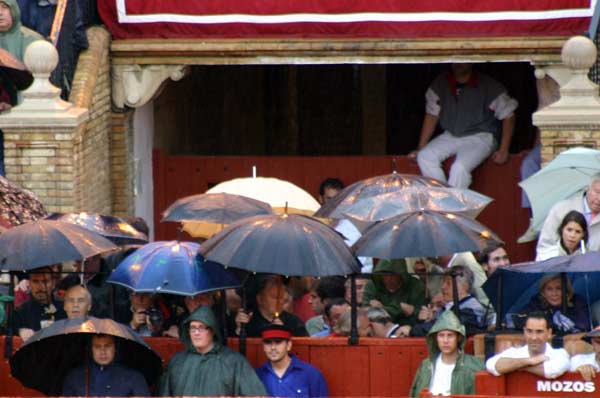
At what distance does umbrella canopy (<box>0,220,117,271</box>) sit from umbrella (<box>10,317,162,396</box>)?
0.62 meters

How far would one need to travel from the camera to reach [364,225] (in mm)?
18453

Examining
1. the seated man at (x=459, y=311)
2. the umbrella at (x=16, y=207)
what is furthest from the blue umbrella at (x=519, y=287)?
the umbrella at (x=16, y=207)

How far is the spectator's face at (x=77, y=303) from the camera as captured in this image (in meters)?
17.1

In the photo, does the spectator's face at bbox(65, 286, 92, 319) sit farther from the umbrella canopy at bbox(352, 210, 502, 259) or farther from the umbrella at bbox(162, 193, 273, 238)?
the umbrella canopy at bbox(352, 210, 502, 259)

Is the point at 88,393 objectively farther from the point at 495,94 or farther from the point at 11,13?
the point at 495,94

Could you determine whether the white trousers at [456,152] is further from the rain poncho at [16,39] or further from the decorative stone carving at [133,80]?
the rain poncho at [16,39]

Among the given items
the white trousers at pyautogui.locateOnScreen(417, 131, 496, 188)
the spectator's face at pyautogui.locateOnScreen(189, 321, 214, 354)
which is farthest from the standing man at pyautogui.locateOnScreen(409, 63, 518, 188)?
the spectator's face at pyautogui.locateOnScreen(189, 321, 214, 354)

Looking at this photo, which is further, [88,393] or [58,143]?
[58,143]

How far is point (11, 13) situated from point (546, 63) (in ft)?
18.9

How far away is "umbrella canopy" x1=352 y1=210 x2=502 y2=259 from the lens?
16844mm

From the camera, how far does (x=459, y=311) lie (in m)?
17.1

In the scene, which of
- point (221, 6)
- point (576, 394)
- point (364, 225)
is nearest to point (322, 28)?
point (221, 6)

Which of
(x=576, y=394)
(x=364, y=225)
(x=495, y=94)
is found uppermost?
(x=495, y=94)

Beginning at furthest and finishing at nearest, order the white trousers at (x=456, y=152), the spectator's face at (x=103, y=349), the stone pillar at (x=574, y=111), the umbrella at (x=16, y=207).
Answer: the white trousers at (x=456, y=152), the stone pillar at (x=574, y=111), the umbrella at (x=16, y=207), the spectator's face at (x=103, y=349)
